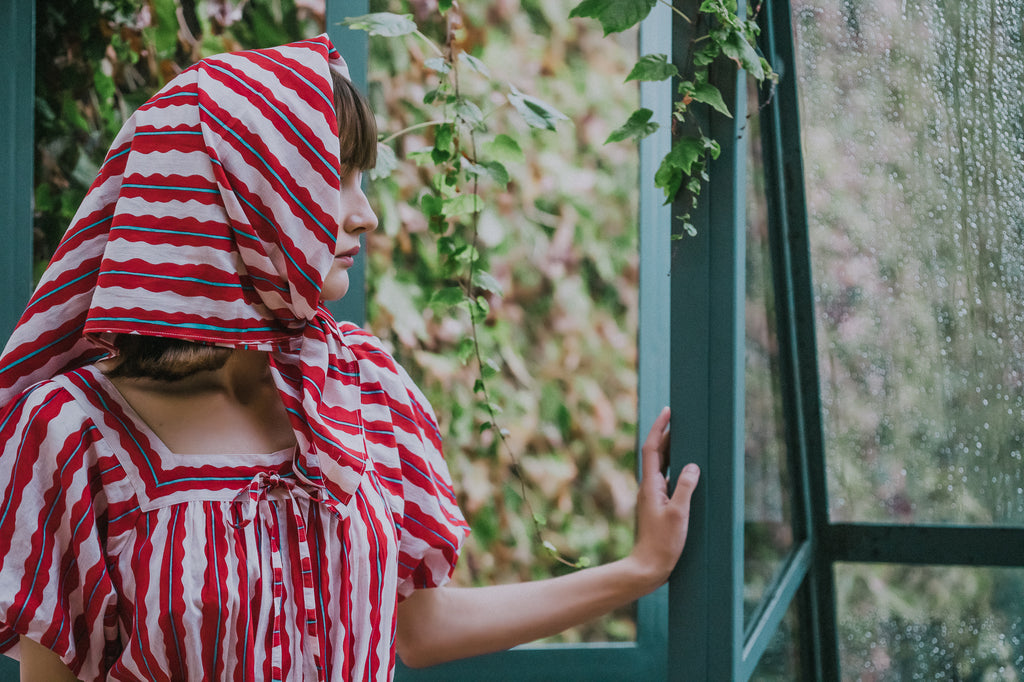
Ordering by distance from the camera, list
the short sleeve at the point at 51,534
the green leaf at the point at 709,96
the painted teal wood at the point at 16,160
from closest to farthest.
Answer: the short sleeve at the point at 51,534 → the green leaf at the point at 709,96 → the painted teal wood at the point at 16,160

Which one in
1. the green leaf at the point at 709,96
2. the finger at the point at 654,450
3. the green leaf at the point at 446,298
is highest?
the green leaf at the point at 709,96

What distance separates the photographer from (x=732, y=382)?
1.04 metres

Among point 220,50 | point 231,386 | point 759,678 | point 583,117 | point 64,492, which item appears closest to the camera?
point 64,492

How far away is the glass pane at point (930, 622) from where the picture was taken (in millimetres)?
1418

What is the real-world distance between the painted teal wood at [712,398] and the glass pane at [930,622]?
55 cm

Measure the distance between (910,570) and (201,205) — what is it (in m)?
1.24

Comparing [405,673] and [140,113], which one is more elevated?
[140,113]

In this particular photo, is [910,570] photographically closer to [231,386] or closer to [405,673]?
[405,673]

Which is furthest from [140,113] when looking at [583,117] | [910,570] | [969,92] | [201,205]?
[910,570]

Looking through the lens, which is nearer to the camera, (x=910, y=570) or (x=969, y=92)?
(x=969, y=92)

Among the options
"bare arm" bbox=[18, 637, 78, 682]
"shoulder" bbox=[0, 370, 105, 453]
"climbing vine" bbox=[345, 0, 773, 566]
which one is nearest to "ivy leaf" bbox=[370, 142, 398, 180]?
"climbing vine" bbox=[345, 0, 773, 566]

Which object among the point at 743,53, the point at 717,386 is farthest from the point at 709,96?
the point at 717,386

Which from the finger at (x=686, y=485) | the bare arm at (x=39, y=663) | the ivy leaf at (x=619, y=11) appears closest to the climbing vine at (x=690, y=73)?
the ivy leaf at (x=619, y=11)

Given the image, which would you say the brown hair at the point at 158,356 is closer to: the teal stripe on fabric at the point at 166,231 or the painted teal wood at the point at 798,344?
the teal stripe on fabric at the point at 166,231
